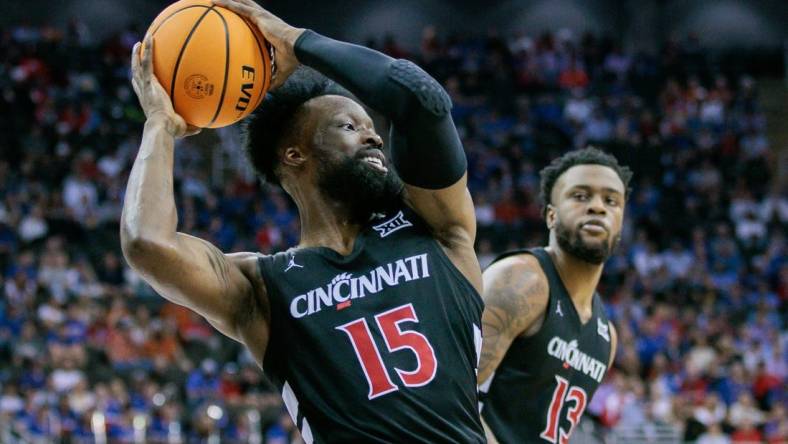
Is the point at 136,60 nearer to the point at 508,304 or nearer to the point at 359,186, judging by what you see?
the point at 359,186

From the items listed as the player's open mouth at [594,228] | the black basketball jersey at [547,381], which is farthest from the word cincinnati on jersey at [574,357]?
the player's open mouth at [594,228]

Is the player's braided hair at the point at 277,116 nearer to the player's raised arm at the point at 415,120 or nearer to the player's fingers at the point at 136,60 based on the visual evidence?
the player's raised arm at the point at 415,120

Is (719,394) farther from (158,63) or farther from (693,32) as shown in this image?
(693,32)

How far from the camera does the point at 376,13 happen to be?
2636cm

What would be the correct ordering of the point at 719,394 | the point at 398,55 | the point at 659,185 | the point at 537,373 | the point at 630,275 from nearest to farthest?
the point at 537,373 → the point at 719,394 → the point at 630,275 → the point at 659,185 → the point at 398,55

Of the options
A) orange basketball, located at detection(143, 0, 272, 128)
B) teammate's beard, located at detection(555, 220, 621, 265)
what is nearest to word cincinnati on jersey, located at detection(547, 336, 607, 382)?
teammate's beard, located at detection(555, 220, 621, 265)

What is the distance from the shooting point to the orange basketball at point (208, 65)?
3.23 m

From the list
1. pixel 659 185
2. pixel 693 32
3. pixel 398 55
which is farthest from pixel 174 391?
pixel 693 32

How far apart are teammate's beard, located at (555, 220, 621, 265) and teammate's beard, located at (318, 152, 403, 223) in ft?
5.94

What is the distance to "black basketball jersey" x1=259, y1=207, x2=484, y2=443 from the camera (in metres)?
3.01

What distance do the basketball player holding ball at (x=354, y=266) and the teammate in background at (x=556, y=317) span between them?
133cm

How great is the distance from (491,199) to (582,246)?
13002 mm

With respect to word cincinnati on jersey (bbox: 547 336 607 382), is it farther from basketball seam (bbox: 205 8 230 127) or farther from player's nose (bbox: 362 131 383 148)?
basketball seam (bbox: 205 8 230 127)

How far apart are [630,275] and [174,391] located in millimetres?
7377
